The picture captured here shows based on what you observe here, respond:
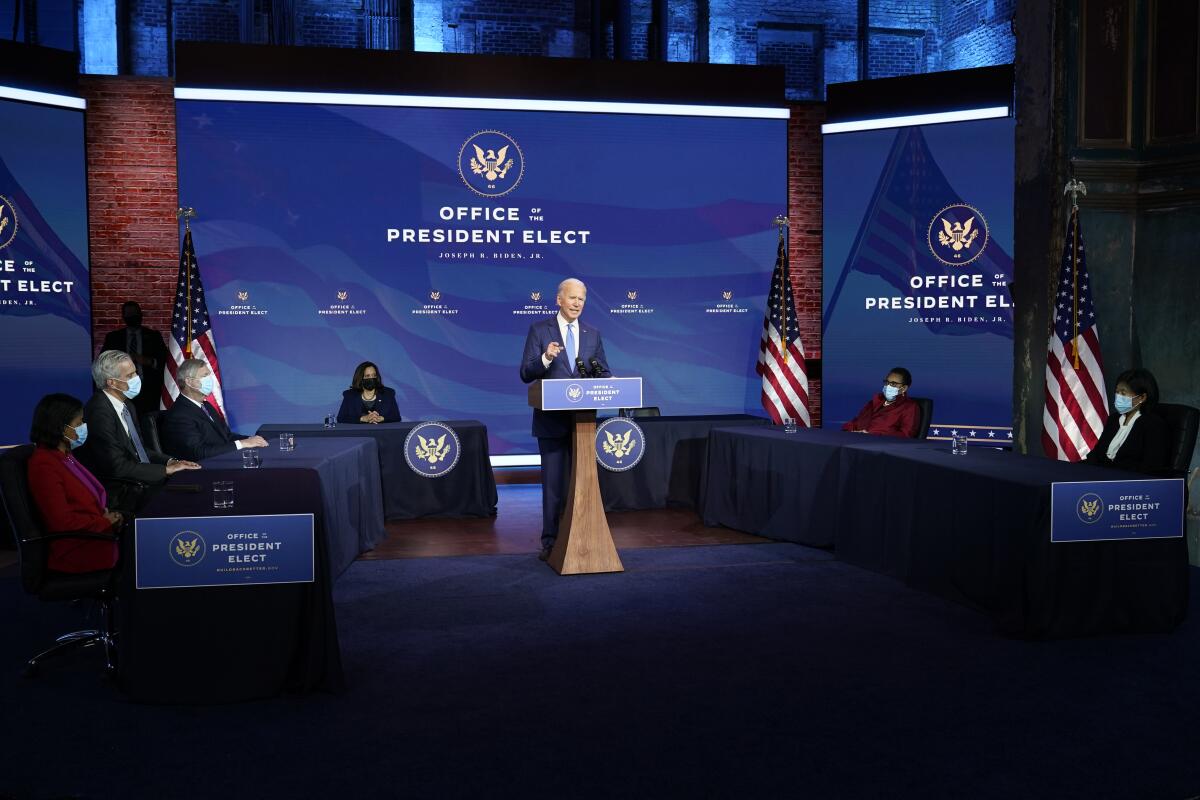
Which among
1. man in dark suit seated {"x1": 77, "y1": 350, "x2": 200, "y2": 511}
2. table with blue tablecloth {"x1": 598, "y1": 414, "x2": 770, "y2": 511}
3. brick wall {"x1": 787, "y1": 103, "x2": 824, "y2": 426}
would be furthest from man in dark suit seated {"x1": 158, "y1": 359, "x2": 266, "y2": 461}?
brick wall {"x1": 787, "y1": 103, "x2": 824, "y2": 426}

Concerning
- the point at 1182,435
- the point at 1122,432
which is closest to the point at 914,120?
the point at 1122,432

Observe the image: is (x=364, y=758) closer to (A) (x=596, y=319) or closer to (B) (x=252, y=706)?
(B) (x=252, y=706)

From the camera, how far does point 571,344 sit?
5668 mm

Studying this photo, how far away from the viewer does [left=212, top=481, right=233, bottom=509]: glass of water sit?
358cm

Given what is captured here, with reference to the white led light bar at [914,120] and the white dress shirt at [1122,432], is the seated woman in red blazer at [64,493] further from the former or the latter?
the white led light bar at [914,120]

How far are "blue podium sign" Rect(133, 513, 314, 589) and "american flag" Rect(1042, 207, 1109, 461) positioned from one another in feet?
15.6

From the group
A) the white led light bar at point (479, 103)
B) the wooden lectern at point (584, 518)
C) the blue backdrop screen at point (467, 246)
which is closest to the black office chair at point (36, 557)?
the wooden lectern at point (584, 518)

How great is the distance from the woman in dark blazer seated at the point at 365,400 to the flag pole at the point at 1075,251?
471 cm

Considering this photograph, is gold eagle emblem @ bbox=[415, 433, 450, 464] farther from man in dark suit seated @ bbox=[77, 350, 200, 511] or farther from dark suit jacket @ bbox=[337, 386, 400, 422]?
man in dark suit seated @ bbox=[77, 350, 200, 511]

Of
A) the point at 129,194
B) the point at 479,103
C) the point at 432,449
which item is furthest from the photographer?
the point at 479,103

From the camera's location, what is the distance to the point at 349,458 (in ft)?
19.1

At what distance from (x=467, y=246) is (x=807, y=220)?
3.41m

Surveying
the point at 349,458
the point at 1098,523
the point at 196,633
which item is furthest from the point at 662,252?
the point at 196,633

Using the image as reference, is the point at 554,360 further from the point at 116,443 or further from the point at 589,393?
the point at 116,443
